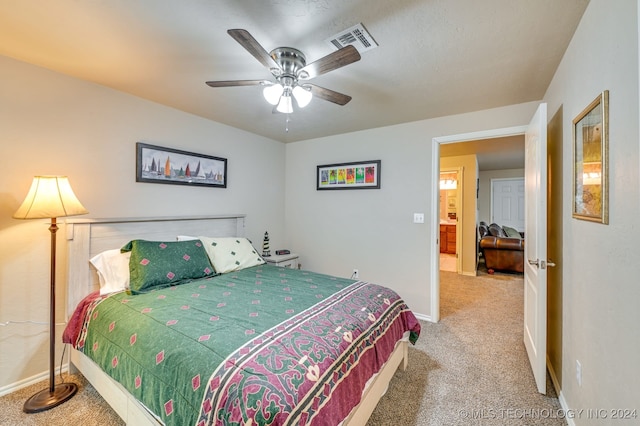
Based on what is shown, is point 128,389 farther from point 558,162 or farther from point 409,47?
point 558,162

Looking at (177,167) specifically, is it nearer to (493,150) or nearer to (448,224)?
(493,150)

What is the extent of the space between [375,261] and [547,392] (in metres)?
1.91

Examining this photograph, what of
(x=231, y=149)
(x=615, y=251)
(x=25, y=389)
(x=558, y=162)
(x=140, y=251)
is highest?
(x=231, y=149)

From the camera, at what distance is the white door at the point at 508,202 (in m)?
6.96

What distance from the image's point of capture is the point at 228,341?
1.28 meters

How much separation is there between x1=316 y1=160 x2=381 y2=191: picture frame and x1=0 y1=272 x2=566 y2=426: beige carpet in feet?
6.01

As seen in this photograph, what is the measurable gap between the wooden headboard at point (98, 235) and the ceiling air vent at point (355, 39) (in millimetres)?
2214

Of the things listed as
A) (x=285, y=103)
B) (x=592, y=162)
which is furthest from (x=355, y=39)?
(x=592, y=162)

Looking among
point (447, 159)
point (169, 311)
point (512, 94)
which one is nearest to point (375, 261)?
point (512, 94)

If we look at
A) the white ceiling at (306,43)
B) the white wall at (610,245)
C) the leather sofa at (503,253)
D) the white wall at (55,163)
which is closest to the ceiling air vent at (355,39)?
the white ceiling at (306,43)

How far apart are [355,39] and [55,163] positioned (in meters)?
2.39

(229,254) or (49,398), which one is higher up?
(229,254)

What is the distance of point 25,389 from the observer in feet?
6.27

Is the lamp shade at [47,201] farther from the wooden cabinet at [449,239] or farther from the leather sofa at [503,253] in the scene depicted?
the wooden cabinet at [449,239]
